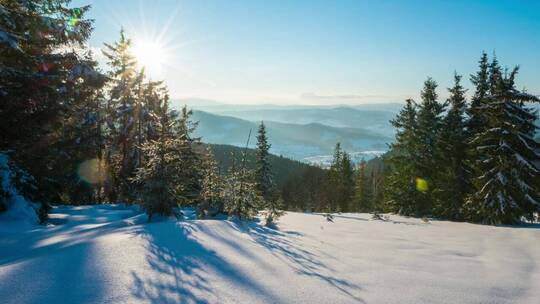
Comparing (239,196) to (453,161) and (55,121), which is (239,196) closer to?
(55,121)

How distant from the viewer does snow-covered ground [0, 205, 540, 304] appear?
395cm

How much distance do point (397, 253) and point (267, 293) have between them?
13.8 feet

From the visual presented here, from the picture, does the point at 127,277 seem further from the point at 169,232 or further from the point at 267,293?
the point at 169,232

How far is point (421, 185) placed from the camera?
Answer: 29531mm

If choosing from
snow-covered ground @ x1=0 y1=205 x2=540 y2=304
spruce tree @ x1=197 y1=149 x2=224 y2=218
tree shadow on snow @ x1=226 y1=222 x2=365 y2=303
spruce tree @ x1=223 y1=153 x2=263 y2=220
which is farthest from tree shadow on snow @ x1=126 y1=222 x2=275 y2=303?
spruce tree @ x1=197 y1=149 x2=224 y2=218

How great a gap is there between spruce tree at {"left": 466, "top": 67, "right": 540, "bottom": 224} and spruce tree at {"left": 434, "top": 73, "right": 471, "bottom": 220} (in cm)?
431

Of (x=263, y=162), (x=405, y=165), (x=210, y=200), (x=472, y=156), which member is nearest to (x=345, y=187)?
(x=263, y=162)

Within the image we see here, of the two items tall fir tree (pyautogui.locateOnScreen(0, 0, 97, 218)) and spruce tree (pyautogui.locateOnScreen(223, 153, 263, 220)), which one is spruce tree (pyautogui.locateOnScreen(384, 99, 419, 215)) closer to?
spruce tree (pyautogui.locateOnScreen(223, 153, 263, 220))

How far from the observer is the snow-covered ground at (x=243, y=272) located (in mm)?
3951

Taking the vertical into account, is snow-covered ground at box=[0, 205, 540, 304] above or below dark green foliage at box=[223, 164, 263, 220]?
below

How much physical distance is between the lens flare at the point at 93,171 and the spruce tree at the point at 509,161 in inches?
1041

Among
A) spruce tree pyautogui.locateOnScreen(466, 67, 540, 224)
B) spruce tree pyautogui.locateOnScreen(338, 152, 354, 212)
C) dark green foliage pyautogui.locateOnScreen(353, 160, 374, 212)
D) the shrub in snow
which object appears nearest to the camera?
the shrub in snow

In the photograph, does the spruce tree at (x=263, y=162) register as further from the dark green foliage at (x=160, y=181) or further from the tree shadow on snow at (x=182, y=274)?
the tree shadow on snow at (x=182, y=274)

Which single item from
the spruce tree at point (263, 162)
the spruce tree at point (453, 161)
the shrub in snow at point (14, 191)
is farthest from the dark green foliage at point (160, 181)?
the spruce tree at point (263, 162)
